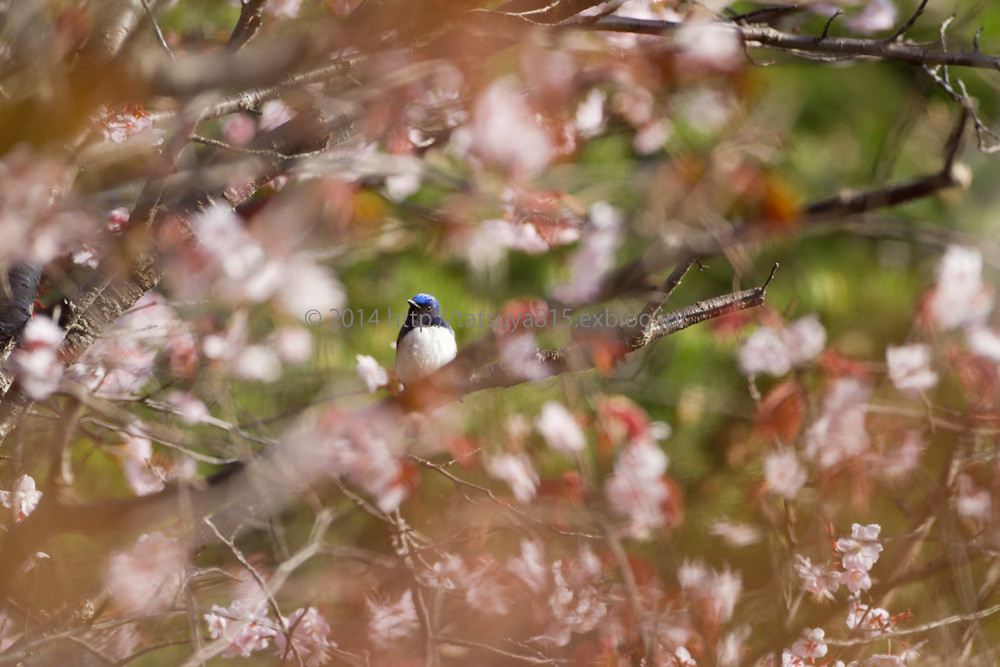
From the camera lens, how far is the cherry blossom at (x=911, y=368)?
286cm

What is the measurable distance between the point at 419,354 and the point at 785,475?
1.72m

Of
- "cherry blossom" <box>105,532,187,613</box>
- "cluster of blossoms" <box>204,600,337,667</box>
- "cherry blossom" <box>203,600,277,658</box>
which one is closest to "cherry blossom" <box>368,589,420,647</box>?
"cluster of blossoms" <box>204,600,337,667</box>

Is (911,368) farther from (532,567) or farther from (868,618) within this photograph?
(532,567)

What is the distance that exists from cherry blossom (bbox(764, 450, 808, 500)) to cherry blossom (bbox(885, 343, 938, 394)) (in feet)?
1.94

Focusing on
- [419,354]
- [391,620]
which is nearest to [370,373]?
[419,354]

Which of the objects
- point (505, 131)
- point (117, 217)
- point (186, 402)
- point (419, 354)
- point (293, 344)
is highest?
point (505, 131)

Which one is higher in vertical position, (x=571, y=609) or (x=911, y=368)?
(x=911, y=368)

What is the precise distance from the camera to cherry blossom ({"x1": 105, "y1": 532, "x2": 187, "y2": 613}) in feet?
7.11

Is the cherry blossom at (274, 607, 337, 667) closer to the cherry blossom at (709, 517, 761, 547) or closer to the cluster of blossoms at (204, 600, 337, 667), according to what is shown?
the cluster of blossoms at (204, 600, 337, 667)

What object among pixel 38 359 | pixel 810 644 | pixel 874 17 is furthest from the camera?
pixel 874 17

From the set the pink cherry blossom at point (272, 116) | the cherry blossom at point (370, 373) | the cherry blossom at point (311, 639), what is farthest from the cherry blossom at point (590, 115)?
the cherry blossom at point (311, 639)

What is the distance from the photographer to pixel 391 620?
111 inches

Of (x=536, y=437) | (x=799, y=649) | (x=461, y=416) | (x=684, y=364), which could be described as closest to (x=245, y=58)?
(x=799, y=649)

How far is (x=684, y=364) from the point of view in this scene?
4.54 m
